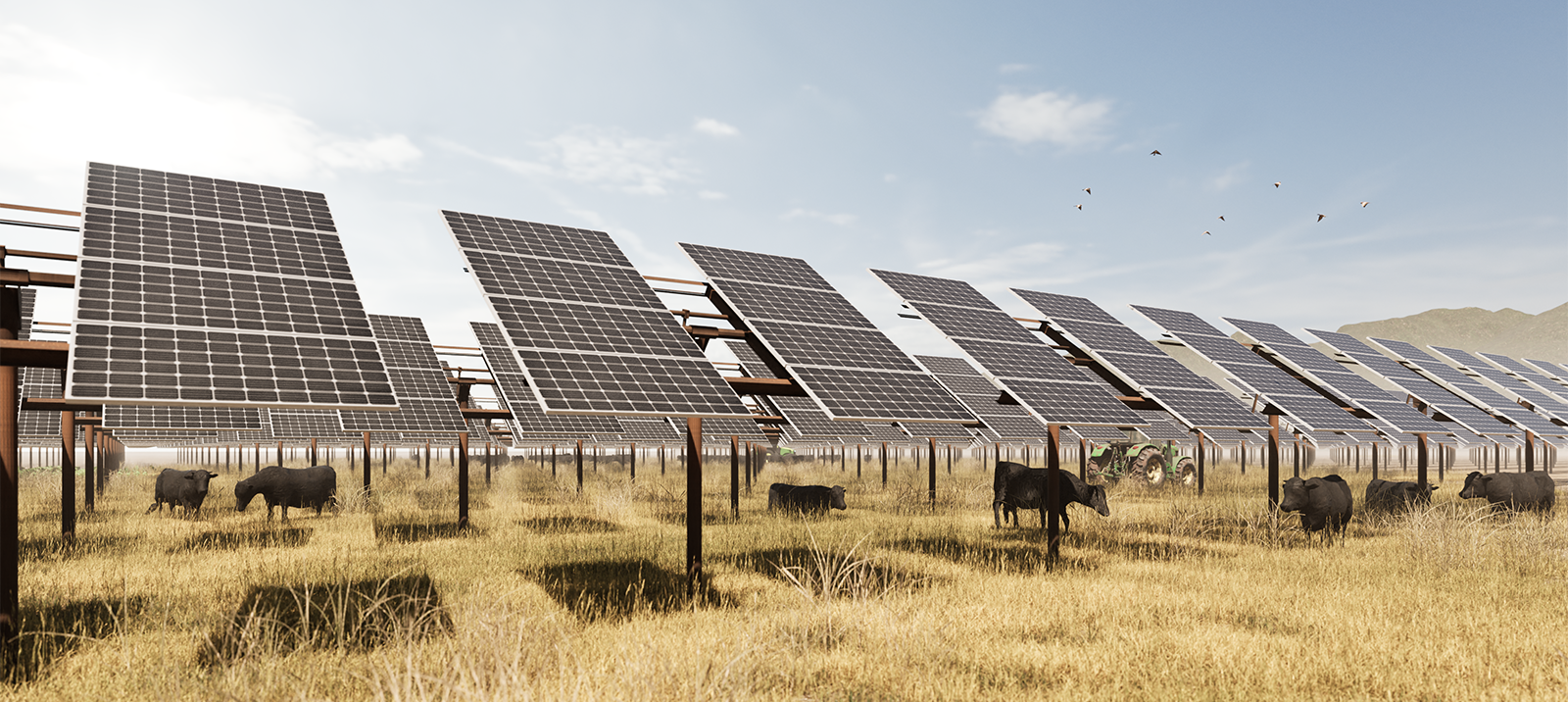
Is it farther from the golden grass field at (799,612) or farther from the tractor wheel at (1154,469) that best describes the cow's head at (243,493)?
the tractor wheel at (1154,469)

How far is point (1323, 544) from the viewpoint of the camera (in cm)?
1723

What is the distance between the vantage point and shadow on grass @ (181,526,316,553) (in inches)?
707

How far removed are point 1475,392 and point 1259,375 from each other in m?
15.6

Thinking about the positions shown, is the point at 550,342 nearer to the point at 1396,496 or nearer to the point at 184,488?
the point at 184,488

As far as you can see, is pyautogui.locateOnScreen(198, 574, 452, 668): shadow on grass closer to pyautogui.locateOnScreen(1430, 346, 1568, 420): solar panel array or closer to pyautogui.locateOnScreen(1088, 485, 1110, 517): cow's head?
pyautogui.locateOnScreen(1088, 485, 1110, 517): cow's head

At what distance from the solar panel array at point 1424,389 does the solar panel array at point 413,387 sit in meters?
32.2

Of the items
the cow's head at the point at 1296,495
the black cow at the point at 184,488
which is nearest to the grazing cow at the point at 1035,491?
the cow's head at the point at 1296,495

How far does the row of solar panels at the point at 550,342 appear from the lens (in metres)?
9.03

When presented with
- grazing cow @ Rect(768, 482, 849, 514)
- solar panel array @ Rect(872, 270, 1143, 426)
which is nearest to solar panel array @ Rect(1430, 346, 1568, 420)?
solar panel array @ Rect(872, 270, 1143, 426)

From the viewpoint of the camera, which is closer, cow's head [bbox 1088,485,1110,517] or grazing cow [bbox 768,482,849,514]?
cow's head [bbox 1088,485,1110,517]

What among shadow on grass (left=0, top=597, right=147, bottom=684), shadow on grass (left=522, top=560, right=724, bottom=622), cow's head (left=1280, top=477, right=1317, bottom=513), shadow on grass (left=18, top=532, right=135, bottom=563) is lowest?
shadow on grass (left=18, top=532, right=135, bottom=563)

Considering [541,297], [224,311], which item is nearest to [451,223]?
[541,297]

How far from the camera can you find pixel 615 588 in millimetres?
12555

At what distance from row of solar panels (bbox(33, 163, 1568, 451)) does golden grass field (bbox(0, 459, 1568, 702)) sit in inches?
101
